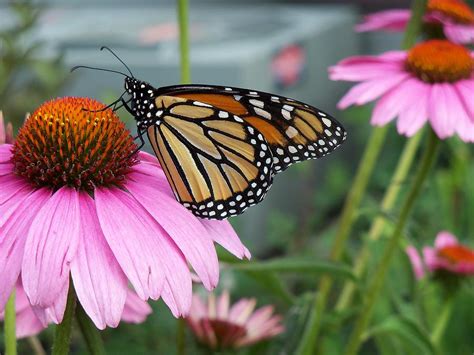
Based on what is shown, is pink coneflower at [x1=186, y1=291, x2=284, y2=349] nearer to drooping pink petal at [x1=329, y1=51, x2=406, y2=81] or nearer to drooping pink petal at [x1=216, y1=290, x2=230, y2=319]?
drooping pink petal at [x1=216, y1=290, x2=230, y2=319]

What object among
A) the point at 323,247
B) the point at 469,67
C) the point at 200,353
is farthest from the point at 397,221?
the point at 323,247

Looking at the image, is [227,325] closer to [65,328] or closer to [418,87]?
[418,87]

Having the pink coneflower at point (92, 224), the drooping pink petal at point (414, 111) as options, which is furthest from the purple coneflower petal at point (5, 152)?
the drooping pink petal at point (414, 111)

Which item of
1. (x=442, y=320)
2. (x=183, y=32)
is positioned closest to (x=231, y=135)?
(x=183, y=32)

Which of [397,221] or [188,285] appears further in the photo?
[397,221]

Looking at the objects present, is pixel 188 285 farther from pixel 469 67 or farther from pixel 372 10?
pixel 372 10

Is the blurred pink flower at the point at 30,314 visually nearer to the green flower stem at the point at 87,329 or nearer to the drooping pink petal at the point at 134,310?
the drooping pink petal at the point at 134,310
